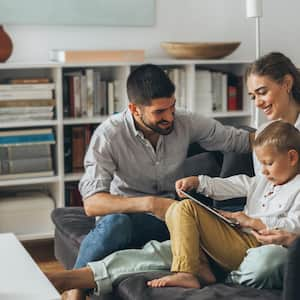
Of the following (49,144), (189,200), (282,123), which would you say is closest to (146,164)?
(189,200)

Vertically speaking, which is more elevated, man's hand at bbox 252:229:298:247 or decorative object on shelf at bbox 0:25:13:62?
decorative object on shelf at bbox 0:25:13:62

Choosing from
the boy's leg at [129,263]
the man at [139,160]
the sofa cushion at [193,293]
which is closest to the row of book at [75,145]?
the man at [139,160]

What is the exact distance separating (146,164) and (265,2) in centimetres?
213

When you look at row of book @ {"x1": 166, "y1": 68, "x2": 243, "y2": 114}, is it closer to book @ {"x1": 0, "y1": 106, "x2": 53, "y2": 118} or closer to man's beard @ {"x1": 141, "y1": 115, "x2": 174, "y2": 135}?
book @ {"x1": 0, "y1": 106, "x2": 53, "y2": 118}

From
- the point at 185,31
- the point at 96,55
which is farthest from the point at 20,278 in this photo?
the point at 185,31


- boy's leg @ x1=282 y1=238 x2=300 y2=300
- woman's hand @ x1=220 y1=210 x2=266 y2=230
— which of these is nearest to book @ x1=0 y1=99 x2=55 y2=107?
woman's hand @ x1=220 y1=210 x2=266 y2=230

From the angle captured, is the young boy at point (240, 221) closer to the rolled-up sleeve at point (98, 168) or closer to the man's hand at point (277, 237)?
the man's hand at point (277, 237)

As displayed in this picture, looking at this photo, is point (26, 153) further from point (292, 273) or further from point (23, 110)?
point (292, 273)

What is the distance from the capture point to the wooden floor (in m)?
3.94

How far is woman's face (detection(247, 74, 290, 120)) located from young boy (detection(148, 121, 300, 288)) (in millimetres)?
253

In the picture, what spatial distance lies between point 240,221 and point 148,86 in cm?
66

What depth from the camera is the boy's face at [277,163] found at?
241cm

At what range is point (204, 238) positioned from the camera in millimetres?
2488

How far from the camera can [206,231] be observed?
249 centimetres
